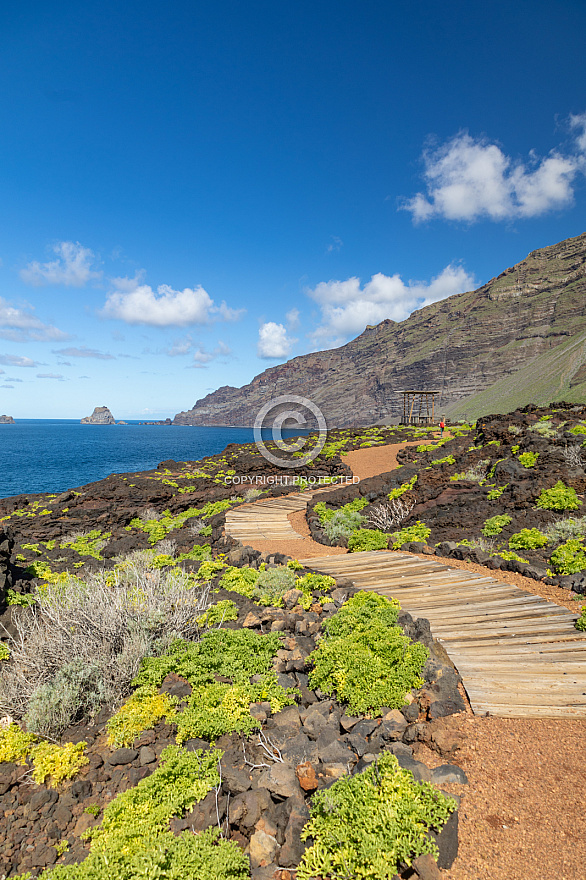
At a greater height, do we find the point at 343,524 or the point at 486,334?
the point at 486,334

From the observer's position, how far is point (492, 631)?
477 centimetres

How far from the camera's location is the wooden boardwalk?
12.2ft

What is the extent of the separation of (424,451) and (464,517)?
8.39m

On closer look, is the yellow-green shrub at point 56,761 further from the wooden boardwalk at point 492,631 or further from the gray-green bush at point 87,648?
the wooden boardwalk at point 492,631

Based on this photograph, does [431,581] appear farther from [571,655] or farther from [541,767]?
[541,767]

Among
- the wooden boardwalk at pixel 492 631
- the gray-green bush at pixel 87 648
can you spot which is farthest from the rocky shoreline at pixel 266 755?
the wooden boardwalk at pixel 492 631

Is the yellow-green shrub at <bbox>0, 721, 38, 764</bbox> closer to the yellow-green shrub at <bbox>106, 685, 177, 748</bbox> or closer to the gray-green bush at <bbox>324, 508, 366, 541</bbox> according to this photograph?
the yellow-green shrub at <bbox>106, 685, 177, 748</bbox>

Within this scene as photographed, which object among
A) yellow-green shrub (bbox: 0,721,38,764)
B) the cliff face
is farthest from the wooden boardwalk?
the cliff face

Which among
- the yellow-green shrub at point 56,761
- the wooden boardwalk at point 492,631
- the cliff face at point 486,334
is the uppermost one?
the cliff face at point 486,334

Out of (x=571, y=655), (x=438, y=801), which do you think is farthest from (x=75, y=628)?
(x=571, y=655)

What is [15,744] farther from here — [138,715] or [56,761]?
[138,715]

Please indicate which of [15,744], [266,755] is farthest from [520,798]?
[15,744]

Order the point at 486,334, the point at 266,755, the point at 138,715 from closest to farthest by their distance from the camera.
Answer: the point at 266,755
the point at 138,715
the point at 486,334

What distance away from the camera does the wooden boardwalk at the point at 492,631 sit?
3729mm
